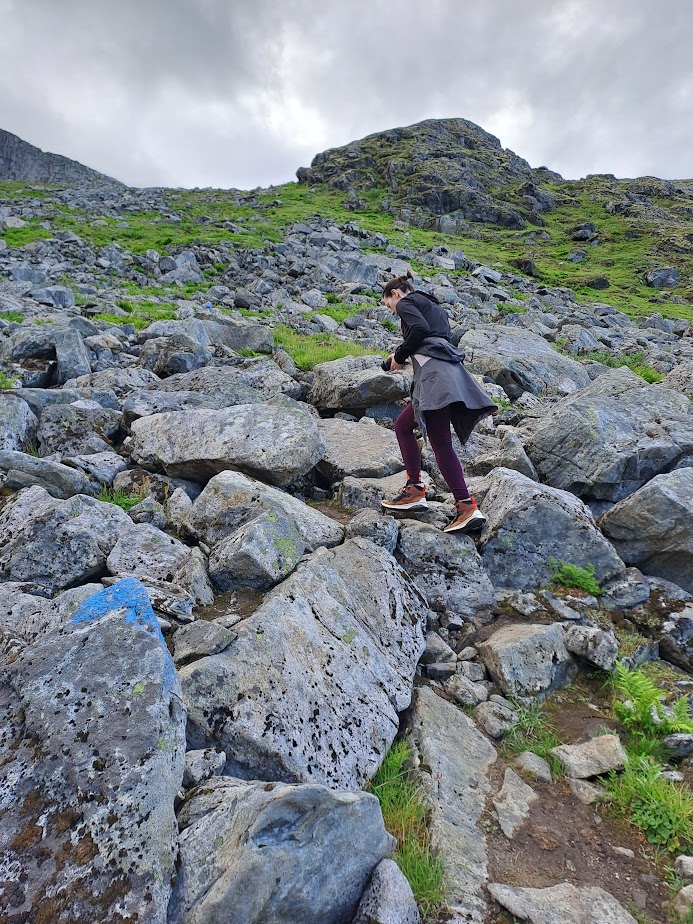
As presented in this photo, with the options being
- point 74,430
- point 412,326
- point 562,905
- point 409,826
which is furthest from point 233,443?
point 562,905

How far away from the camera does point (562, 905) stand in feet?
10.4

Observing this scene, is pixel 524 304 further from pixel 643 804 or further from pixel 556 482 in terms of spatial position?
pixel 643 804

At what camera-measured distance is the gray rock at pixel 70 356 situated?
10453 millimetres

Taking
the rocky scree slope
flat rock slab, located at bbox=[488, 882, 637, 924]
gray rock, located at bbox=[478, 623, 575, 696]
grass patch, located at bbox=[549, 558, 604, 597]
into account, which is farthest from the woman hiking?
flat rock slab, located at bbox=[488, 882, 637, 924]

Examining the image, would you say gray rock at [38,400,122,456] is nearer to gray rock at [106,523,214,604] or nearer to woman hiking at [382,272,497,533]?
gray rock at [106,523,214,604]

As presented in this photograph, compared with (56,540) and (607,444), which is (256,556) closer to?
(56,540)

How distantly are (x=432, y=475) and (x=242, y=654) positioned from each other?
5300mm

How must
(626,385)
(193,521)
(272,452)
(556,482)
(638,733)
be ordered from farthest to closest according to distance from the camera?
1. (626,385)
2. (556,482)
3. (272,452)
4. (193,521)
5. (638,733)

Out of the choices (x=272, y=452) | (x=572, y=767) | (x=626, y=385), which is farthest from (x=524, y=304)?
(x=572, y=767)

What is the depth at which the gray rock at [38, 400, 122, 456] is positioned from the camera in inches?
299

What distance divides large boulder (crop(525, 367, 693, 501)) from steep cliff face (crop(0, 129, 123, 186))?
4254 inches

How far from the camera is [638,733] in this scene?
466 cm

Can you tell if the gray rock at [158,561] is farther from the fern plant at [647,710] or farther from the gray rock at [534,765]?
the fern plant at [647,710]

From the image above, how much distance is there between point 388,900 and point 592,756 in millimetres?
2430
